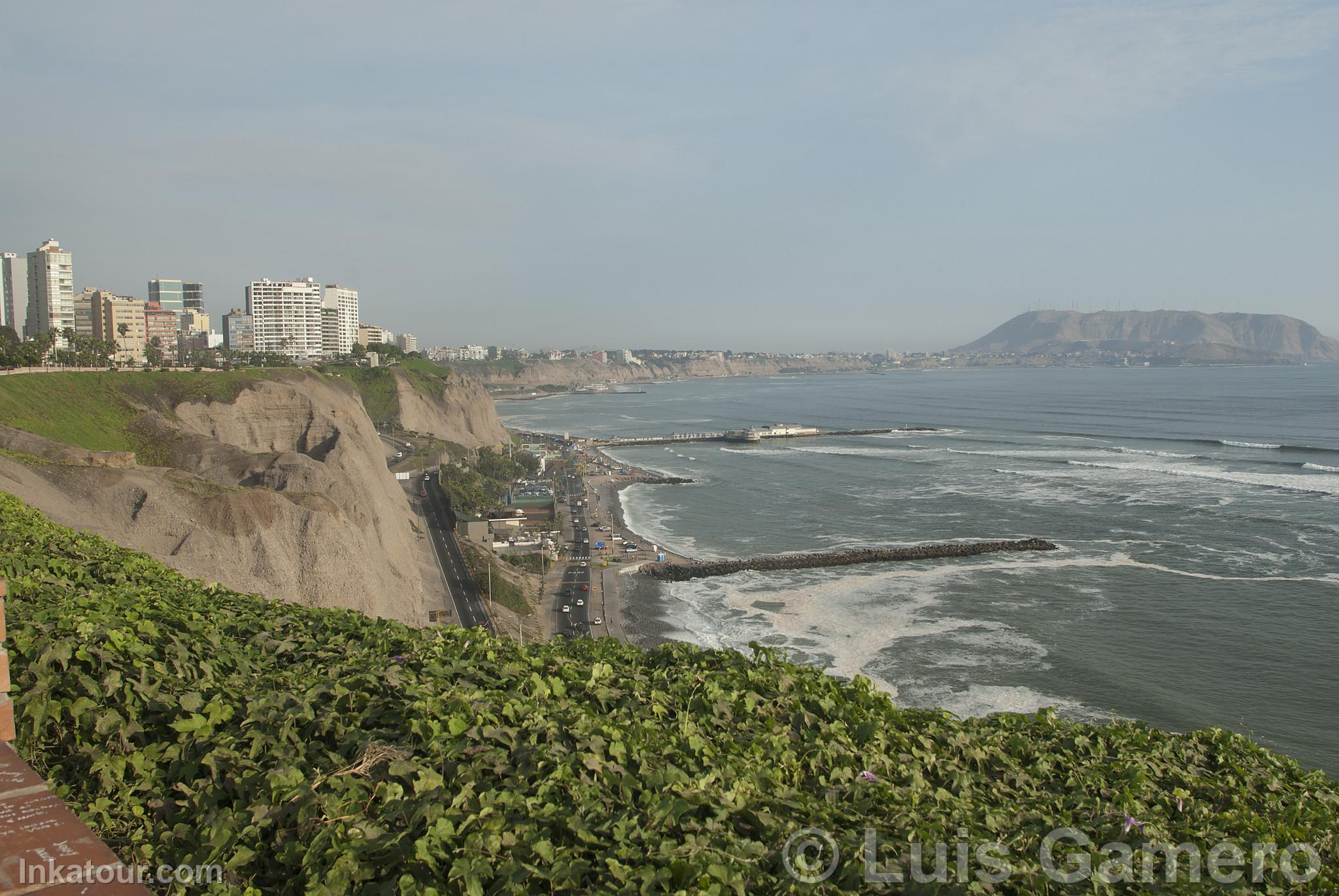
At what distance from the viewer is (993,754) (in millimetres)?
8367

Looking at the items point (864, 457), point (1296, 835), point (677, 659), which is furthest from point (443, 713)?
point (864, 457)

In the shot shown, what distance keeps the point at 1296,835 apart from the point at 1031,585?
34189mm

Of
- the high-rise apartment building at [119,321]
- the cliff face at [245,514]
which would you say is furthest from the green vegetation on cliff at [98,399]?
the high-rise apartment building at [119,321]

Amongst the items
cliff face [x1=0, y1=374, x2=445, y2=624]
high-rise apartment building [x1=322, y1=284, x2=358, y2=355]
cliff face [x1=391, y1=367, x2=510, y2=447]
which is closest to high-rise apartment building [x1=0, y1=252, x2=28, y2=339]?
high-rise apartment building [x1=322, y1=284, x2=358, y2=355]

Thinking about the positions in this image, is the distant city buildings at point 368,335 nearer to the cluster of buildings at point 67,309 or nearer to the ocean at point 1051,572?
the cluster of buildings at point 67,309

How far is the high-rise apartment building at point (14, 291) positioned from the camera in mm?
122250

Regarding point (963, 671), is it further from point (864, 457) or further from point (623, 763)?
point (864, 457)

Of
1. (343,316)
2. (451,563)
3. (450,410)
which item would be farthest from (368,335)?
(451,563)

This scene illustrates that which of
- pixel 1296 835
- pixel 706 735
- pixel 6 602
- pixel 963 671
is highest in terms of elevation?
pixel 6 602

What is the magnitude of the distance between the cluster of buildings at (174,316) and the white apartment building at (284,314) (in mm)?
135

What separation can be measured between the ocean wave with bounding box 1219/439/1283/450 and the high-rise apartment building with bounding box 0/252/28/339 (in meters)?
156

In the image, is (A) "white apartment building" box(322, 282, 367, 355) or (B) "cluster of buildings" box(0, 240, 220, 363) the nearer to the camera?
(B) "cluster of buildings" box(0, 240, 220, 363)

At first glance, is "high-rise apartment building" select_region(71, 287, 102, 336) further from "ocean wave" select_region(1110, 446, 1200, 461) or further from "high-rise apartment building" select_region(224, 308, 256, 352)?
Result: "ocean wave" select_region(1110, 446, 1200, 461)

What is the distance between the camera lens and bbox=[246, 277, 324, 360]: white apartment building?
137 metres
